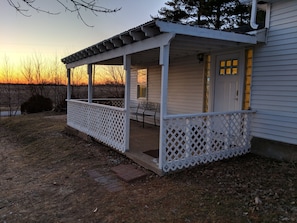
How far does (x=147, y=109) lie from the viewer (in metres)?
9.26

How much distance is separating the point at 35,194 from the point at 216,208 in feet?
9.66

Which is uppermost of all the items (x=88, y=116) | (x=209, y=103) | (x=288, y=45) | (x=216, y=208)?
(x=288, y=45)

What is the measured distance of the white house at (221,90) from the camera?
169 inches

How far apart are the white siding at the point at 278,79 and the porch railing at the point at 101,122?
3061 millimetres

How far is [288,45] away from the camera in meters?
4.73

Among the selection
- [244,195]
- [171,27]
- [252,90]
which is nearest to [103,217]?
[244,195]

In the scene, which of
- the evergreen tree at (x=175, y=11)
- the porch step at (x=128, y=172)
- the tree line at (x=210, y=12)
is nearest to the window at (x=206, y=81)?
the porch step at (x=128, y=172)

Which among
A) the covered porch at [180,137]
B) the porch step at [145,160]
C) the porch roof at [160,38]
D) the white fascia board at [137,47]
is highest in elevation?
the porch roof at [160,38]

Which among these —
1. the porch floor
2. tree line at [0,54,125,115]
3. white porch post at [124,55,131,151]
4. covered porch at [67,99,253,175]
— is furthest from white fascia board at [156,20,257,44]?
tree line at [0,54,125,115]

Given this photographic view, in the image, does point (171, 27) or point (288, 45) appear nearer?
point (171, 27)

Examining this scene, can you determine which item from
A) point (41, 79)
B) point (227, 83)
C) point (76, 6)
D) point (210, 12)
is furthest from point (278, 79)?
point (41, 79)

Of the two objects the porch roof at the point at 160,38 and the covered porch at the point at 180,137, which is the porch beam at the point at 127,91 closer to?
the covered porch at the point at 180,137

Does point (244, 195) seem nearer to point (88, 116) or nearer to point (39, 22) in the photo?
point (88, 116)

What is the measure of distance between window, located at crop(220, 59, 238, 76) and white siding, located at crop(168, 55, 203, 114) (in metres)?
0.78
